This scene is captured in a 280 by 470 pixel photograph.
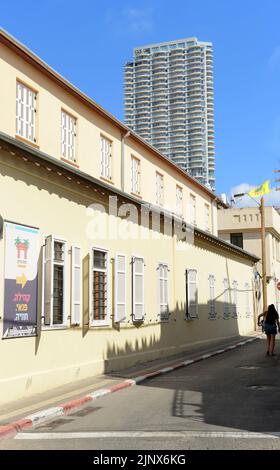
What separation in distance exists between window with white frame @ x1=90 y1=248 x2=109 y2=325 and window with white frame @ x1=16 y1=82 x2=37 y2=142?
3.88 meters

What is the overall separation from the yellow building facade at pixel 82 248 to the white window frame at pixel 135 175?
0.06 metres

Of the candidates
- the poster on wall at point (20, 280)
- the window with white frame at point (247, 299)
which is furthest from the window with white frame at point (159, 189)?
the poster on wall at point (20, 280)

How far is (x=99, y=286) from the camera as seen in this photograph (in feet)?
44.3

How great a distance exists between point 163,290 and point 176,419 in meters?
9.39

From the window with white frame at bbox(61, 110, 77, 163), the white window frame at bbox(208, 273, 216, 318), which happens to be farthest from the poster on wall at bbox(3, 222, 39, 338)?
the white window frame at bbox(208, 273, 216, 318)

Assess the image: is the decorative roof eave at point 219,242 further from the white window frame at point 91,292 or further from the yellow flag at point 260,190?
the white window frame at point 91,292

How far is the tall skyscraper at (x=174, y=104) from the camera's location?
233 feet

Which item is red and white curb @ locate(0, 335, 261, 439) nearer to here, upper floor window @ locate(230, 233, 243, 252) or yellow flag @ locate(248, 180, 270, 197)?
yellow flag @ locate(248, 180, 270, 197)

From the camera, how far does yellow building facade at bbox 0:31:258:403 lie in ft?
33.4

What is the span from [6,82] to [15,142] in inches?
201
